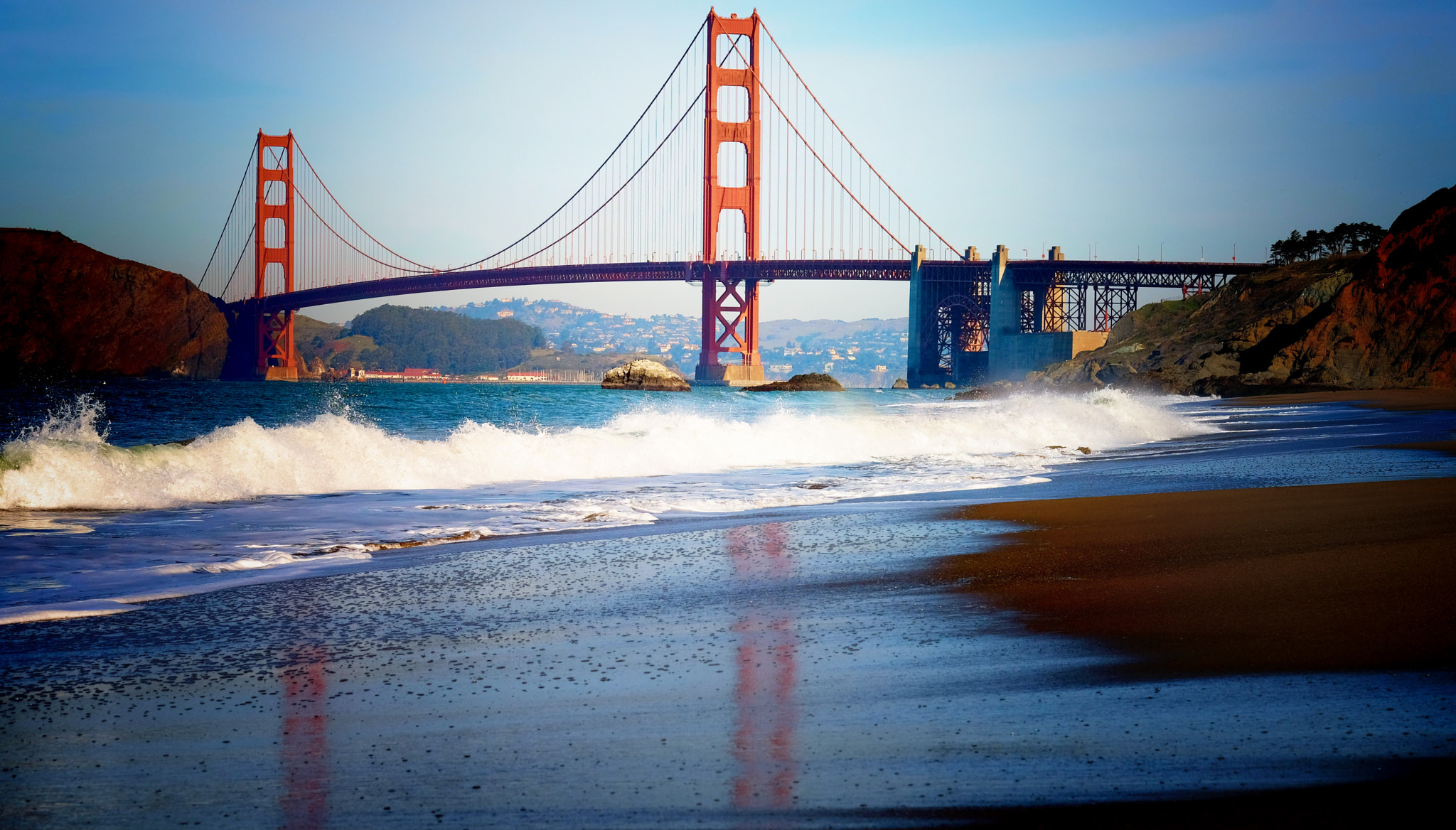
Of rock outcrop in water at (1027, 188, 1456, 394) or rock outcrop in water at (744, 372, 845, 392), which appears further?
rock outcrop in water at (744, 372, 845, 392)

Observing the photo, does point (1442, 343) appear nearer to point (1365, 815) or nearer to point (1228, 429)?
point (1228, 429)

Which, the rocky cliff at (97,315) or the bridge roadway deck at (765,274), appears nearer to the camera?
the bridge roadway deck at (765,274)

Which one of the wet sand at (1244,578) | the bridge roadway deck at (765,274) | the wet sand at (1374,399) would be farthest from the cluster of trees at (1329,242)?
the wet sand at (1244,578)

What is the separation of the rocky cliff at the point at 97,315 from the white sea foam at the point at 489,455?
58675mm

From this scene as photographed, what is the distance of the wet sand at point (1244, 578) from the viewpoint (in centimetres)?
334

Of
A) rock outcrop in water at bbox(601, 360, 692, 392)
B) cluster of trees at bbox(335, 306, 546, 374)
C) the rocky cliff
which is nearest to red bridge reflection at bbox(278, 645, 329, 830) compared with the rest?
rock outcrop in water at bbox(601, 360, 692, 392)

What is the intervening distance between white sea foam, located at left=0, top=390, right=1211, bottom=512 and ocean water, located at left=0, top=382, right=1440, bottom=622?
3 cm

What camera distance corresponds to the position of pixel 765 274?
61375 mm

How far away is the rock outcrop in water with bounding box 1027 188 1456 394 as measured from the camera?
35.1 meters

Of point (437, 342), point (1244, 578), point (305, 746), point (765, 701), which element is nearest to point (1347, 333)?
point (1244, 578)

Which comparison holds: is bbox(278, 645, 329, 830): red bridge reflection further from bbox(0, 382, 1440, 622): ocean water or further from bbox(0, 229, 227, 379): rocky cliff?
bbox(0, 229, 227, 379): rocky cliff

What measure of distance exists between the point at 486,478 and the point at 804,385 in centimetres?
5546

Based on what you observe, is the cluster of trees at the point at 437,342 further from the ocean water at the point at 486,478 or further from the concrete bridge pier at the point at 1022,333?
the ocean water at the point at 486,478

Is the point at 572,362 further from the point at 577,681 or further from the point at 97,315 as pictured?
the point at 577,681
